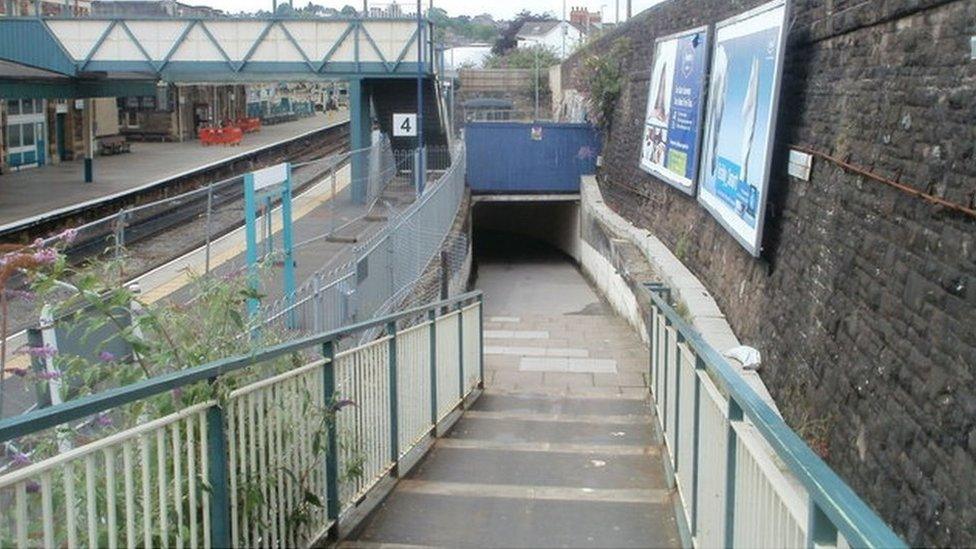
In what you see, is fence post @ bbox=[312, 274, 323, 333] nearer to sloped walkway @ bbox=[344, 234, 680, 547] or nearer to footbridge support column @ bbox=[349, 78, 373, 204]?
sloped walkway @ bbox=[344, 234, 680, 547]

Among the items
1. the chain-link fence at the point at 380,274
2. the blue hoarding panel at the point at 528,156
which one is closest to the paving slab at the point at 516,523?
the chain-link fence at the point at 380,274

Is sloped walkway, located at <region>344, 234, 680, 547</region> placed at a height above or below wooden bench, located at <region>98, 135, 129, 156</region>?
above

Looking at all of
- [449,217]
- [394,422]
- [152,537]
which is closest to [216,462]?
[152,537]

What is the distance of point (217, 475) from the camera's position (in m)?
4.22

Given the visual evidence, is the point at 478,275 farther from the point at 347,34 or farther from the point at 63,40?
the point at 63,40

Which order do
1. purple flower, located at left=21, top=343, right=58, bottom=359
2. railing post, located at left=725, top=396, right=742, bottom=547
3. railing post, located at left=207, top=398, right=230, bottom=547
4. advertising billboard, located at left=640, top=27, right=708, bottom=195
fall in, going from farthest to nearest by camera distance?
advertising billboard, located at left=640, top=27, right=708, bottom=195 < purple flower, located at left=21, top=343, right=58, bottom=359 < railing post, located at left=207, top=398, right=230, bottom=547 < railing post, located at left=725, top=396, right=742, bottom=547

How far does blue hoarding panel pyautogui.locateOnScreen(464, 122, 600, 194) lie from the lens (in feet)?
102

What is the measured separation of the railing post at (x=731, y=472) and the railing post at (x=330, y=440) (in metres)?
2.09

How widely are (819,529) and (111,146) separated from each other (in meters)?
44.1

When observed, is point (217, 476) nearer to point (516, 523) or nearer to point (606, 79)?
point (516, 523)

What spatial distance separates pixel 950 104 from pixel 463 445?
4.11 metres

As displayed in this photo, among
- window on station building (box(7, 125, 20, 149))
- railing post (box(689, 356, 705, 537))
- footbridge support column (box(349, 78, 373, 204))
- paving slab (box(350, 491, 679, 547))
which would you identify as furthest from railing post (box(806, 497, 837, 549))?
window on station building (box(7, 125, 20, 149))

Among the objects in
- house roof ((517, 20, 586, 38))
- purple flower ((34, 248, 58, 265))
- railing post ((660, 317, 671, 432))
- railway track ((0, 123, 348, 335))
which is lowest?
railway track ((0, 123, 348, 335))

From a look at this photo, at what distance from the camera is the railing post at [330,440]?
5.49 m
